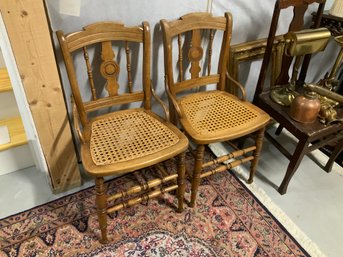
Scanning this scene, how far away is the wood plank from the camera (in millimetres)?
1139

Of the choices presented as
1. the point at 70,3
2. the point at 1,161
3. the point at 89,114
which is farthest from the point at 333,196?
the point at 1,161

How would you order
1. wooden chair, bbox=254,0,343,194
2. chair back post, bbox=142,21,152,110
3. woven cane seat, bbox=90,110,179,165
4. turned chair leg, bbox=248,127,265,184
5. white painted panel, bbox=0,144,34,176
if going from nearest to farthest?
woven cane seat, bbox=90,110,179,165, chair back post, bbox=142,21,152,110, wooden chair, bbox=254,0,343,194, turned chair leg, bbox=248,127,265,184, white painted panel, bbox=0,144,34,176

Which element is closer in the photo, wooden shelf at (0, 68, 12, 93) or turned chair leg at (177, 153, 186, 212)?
turned chair leg at (177, 153, 186, 212)

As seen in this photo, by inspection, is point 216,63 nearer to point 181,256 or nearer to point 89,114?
point 89,114

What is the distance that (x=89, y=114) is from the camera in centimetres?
168

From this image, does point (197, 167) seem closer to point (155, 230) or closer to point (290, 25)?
point (155, 230)

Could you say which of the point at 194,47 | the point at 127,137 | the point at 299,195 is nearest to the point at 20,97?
the point at 127,137

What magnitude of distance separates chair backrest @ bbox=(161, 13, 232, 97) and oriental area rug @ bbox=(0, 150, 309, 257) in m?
0.67

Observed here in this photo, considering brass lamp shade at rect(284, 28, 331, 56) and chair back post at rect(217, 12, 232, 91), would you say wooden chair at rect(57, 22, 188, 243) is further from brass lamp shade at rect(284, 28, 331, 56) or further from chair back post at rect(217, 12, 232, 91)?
brass lamp shade at rect(284, 28, 331, 56)

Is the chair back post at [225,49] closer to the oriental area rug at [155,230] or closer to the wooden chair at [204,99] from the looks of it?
the wooden chair at [204,99]

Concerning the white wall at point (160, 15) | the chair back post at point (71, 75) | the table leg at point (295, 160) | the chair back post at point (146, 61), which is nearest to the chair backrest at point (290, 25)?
the white wall at point (160, 15)

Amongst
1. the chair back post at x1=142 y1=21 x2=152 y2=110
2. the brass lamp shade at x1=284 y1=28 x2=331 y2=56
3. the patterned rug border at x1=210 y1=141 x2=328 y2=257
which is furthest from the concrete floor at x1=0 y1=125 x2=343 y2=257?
the brass lamp shade at x1=284 y1=28 x2=331 y2=56

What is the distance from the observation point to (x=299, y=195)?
1731 mm

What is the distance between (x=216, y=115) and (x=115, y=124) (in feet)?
1.73
